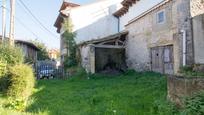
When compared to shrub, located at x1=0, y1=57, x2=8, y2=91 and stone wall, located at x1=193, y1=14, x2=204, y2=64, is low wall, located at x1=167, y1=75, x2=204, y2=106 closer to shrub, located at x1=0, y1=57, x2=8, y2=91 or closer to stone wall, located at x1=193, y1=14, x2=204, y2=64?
shrub, located at x1=0, y1=57, x2=8, y2=91

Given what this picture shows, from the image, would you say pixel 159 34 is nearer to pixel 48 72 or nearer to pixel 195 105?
pixel 48 72

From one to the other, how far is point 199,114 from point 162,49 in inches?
469

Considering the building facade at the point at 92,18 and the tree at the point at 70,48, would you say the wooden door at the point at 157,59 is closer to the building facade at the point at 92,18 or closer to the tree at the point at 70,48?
the tree at the point at 70,48

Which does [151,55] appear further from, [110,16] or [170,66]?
[110,16]

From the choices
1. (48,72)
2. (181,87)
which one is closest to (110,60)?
(48,72)

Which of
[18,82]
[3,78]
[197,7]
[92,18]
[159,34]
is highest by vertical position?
[92,18]

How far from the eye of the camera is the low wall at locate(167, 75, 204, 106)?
7.13 m

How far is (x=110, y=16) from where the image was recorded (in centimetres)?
3023

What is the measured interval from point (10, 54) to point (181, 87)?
30.8ft

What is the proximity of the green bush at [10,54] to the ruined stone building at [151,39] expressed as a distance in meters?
8.00

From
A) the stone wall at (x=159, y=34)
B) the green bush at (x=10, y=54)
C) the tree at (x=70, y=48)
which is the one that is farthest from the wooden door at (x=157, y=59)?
the tree at (x=70, y=48)

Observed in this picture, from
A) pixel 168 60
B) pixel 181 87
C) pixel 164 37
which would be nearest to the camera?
pixel 181 87

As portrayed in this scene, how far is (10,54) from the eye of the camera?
1449 cm

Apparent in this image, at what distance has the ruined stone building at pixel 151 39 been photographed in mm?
15086
